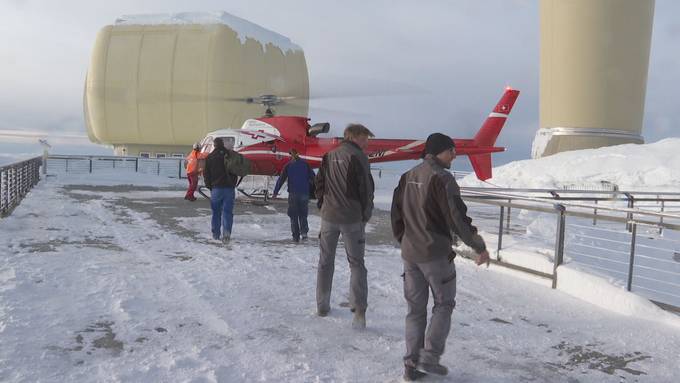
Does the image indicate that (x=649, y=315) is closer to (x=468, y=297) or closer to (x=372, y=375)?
(x=468, y=297)

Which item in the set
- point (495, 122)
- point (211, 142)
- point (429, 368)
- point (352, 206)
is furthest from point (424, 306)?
point (495, 122)

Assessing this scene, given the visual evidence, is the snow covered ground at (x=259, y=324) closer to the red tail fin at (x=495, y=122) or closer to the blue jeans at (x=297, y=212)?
the blue jeans at (x=297, y=212)

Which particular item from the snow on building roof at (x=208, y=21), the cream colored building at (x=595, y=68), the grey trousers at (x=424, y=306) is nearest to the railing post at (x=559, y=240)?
the grey trousers at (x=424, y=306)

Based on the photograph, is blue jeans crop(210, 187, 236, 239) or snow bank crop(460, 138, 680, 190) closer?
blue jeans crop(210, 187, 236, 239)

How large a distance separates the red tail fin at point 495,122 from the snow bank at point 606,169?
31.0 ft

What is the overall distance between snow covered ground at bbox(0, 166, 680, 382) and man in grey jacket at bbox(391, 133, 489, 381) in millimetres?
246

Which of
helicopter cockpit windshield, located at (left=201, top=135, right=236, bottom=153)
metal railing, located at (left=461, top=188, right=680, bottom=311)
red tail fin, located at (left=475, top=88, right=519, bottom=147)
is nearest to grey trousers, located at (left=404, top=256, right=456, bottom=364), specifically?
metal railing, located at (left=461, top=188, right=680, bottom=311)

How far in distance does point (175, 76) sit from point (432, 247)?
33761 millimetres

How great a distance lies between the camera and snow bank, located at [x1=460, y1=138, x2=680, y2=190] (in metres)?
24.7

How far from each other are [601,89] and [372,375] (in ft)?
112

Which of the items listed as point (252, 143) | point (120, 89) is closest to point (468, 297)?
point (252, 143)

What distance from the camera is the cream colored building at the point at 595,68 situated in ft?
104

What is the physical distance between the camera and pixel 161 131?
35.5 metres

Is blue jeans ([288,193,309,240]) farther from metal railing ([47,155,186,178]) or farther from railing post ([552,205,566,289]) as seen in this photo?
metal railing ([47,155,186,178])
